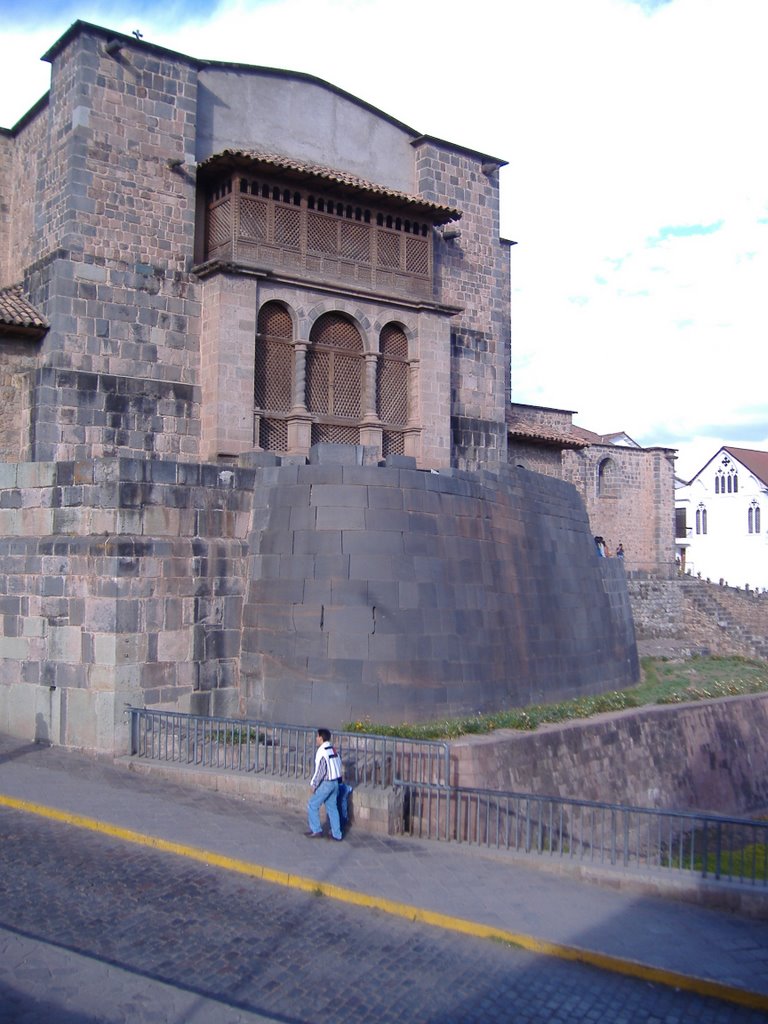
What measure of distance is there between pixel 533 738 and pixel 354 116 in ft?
51.2

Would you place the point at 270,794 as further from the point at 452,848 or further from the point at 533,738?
the point at 533,738

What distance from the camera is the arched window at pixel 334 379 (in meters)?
21.9

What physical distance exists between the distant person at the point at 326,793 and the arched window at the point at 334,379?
11.6 metres

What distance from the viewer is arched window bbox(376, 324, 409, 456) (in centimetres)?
2298

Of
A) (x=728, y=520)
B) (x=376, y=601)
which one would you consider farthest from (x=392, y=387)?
(x=728, y=520)

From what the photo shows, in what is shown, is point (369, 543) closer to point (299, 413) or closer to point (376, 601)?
point (376, 601)

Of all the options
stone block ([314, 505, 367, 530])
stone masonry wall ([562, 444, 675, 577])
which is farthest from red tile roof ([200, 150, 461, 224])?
stone masonry wall ([562, 444, 675, 577])

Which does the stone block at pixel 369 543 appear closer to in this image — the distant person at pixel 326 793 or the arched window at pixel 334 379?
the distant person at pixel 326 793

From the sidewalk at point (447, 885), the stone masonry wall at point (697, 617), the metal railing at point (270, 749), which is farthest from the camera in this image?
the stone masonry wall at point (697, 617)

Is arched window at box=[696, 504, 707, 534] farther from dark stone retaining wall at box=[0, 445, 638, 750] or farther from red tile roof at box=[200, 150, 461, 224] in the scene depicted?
dark stone retaining wall at box=[0, 445, 638, 750]

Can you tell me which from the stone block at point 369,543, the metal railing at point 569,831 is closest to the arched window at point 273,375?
the stone block at point 369,543

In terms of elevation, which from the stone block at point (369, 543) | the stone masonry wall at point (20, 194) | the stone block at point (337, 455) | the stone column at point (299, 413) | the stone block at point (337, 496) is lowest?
the stone block at point (369, 543)

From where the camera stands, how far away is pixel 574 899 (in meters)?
9.20

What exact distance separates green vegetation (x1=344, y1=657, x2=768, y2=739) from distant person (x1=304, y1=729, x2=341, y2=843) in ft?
11.4
